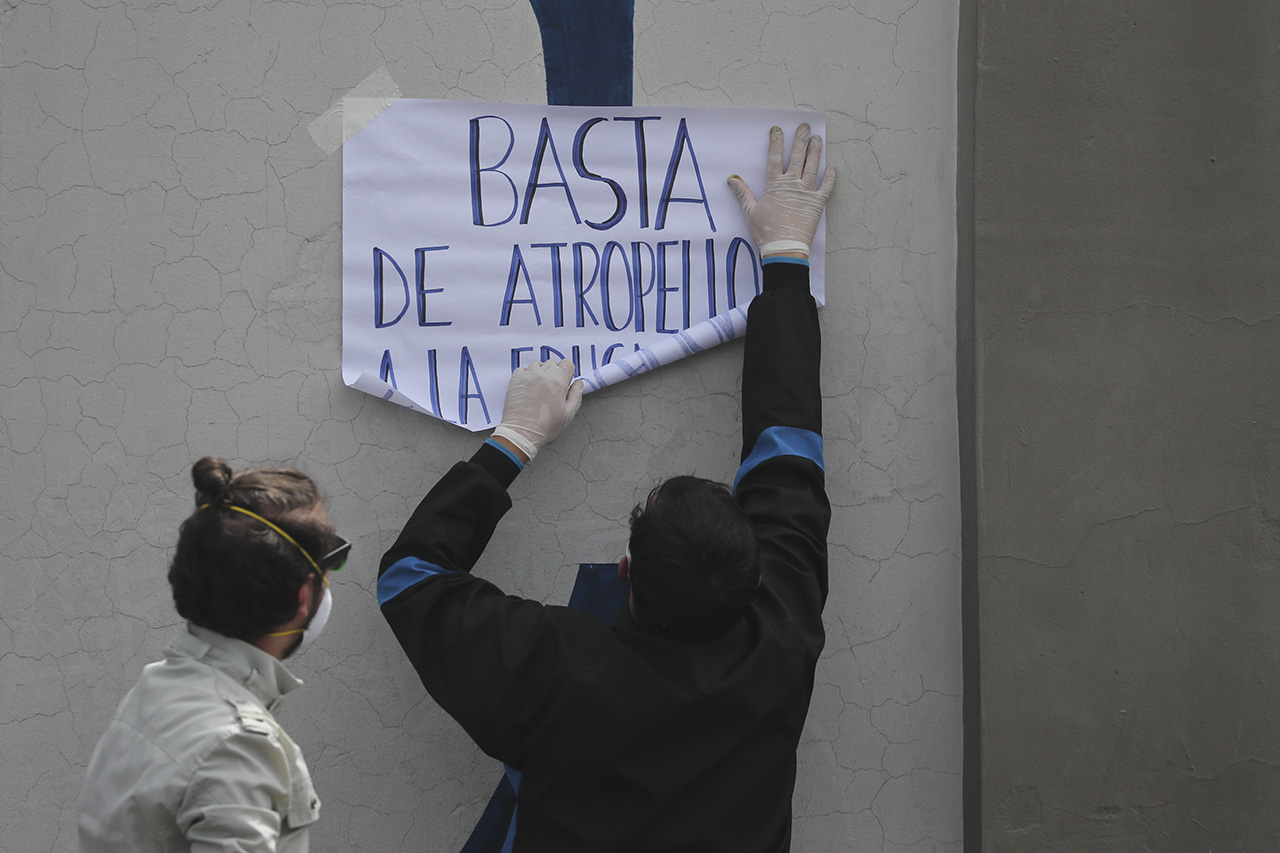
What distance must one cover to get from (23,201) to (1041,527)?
2048 millimetres

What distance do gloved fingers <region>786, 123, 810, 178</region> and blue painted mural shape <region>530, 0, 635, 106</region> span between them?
340 millimetres

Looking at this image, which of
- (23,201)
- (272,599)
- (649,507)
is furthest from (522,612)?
(23,201)

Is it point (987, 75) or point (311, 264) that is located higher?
point (987, 75)

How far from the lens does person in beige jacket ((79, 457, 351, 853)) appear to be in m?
1.10

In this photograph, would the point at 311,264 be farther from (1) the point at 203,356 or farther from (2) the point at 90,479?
(2) the point at 90,479

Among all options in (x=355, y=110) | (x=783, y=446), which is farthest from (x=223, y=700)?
(x=355, y=110)

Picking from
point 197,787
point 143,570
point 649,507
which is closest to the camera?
point 197,787

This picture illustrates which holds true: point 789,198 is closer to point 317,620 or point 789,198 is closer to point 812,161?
point 812,161

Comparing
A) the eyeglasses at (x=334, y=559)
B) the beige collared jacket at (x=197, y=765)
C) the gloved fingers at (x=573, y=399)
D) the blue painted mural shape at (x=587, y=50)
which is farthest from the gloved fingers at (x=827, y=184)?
the beige collared jacket at (x=197, y=765)

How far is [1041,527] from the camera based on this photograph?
1835mm

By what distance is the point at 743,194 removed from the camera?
6.13 feet

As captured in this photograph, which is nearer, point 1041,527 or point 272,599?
point 272,599

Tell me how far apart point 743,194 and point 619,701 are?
1018 mm

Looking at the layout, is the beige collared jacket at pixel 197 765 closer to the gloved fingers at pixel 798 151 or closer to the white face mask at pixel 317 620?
the white face mask at pixel 317 620
